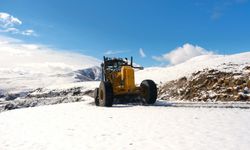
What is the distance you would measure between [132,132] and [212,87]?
20059 millimetres

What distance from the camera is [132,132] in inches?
499

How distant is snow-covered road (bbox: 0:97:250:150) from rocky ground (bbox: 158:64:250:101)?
38.5ft

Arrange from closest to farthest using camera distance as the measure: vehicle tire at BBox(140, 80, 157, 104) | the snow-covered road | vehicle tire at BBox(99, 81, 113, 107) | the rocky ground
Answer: the snow-covered road
vehicle tire at BBox(99, 81, 113, 107)
vehicle tire at BBox(140, 80, 157, 104)
the rocky ground

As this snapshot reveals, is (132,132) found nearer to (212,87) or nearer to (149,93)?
(149,93)

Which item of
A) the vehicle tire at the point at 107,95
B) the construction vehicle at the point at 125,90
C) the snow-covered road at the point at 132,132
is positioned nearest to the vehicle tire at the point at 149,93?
the construction vehicle at the point at 125,90

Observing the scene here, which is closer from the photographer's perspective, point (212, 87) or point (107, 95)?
point (107, 95)

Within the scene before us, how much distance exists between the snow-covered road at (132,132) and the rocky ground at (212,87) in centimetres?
1174

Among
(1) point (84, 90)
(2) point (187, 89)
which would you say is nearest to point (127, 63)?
(2) point (187, 89)

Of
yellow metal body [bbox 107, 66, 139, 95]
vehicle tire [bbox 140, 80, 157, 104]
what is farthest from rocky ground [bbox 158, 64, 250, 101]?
yellow metal body [bbox 107, 66, 139, 95]

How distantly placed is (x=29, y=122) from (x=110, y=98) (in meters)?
7.38

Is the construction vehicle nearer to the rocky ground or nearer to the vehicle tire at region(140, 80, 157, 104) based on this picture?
the vehicle tire at region(140, 80, 157, 104)

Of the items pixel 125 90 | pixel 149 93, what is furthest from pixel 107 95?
pixel 149 93

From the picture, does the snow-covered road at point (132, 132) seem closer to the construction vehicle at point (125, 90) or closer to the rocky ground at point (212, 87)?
the construction vehicle at point (125, 90)

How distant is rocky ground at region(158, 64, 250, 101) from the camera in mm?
28344
